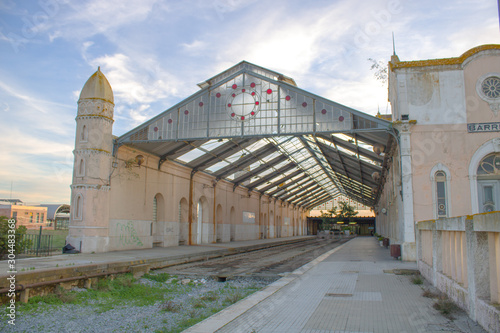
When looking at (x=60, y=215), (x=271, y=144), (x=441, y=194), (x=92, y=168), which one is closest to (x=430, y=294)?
(x=441, y=194)

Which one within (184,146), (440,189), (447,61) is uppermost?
(447,61)

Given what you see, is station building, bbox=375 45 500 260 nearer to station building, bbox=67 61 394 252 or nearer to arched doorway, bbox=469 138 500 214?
arched doorway, bbox=469 138 500 214

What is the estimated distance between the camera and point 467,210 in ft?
49.9

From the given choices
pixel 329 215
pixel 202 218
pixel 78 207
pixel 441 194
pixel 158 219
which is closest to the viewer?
pixel 441 194

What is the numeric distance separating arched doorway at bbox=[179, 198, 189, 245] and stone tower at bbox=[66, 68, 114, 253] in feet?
26.7

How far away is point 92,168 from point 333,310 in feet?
46.2

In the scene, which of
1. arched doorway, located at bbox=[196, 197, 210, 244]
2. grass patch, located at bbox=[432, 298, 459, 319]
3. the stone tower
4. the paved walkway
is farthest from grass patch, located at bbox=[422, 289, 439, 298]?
arched doorway, located at bbox=[196, 197, 210, 244]

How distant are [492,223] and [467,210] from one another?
39.2 ft

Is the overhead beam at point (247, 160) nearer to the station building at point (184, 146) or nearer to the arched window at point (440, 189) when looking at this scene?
the station building at point (184, 146)

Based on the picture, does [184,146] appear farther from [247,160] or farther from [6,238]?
[6,238]

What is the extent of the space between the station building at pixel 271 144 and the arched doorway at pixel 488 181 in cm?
4

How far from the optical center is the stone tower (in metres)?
17.4

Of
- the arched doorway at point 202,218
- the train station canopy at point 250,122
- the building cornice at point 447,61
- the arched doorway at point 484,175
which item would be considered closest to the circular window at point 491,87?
the building cornice at point 447,61

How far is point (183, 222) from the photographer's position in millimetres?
26031
